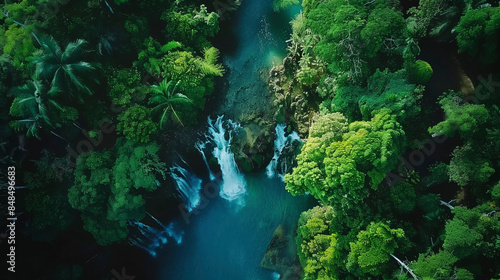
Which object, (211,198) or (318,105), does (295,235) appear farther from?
(318,105)

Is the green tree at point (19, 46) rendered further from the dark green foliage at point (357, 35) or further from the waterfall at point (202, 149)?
the dark green foliage at point (357, 35)

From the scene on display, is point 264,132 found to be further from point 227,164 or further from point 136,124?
point 136,124

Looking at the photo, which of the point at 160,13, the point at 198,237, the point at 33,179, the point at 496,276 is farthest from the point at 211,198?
the point at 496,276

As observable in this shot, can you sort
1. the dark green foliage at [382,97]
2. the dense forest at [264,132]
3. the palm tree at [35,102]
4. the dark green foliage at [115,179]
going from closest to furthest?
1. the dense forest at [264,132]
2. the dark green foliage at [382,97]
3. the palm tree at [35,102]
4. the dark green foliage at [115,179]

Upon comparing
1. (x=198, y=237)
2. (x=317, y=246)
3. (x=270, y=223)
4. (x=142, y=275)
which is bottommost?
(x=142, y=275)

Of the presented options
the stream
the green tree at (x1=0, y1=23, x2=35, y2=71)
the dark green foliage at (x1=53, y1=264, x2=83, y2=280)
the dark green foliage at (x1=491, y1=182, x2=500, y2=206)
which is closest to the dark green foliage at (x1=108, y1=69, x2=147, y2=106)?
the green tree at (x1=0, y1=23, x2=35, y2=71)

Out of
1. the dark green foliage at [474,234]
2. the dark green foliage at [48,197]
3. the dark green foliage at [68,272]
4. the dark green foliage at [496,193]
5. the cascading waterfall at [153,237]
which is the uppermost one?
the dark green foliage at [496,193]

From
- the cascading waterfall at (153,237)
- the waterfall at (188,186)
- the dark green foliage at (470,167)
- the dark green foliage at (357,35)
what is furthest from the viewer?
the cascading waterfall at (153,237)

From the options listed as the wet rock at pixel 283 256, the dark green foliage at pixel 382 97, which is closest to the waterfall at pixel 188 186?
the wet rock at pixel 283 256
